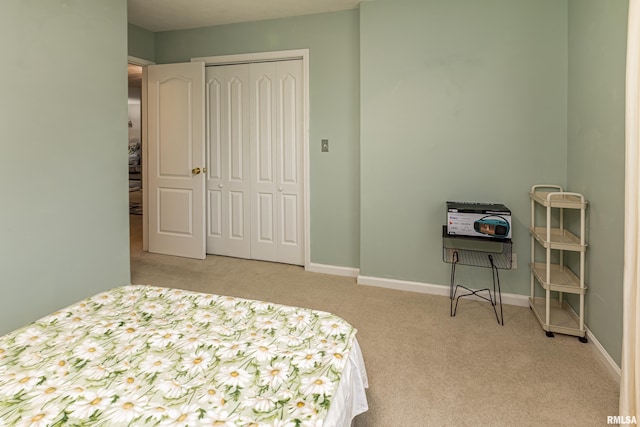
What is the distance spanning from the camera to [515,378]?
193cm

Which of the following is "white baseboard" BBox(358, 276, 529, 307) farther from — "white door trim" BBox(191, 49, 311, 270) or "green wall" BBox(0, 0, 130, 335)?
"green wall" BBox(0, 0, 130, 335)

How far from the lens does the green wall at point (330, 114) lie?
347 centimetres

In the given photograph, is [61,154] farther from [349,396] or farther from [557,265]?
[557,265]

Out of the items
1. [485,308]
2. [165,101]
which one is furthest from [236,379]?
[165,101]

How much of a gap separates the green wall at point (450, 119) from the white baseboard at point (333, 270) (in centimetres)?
25

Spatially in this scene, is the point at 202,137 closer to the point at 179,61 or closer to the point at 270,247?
the point at 179,61

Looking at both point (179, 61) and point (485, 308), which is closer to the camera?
point (485, 308)

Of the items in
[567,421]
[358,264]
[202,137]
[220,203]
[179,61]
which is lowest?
[567,421]

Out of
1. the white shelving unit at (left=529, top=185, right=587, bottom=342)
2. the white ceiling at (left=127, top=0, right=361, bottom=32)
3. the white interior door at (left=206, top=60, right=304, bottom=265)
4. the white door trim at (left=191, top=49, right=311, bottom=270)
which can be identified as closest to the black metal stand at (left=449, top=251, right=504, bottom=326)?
the white shelving unit at (left=529, top=185, right=587, bottom=342)

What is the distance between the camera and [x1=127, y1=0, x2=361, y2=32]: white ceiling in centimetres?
330

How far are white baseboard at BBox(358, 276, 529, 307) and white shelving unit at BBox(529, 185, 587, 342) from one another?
0.10 m

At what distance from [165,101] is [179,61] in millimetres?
490

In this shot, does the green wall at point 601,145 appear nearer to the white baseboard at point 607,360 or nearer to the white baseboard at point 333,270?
the white baseboard at point 607,360

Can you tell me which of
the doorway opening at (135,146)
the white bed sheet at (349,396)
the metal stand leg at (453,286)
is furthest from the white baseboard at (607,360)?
the doorway opening at (135,146)
